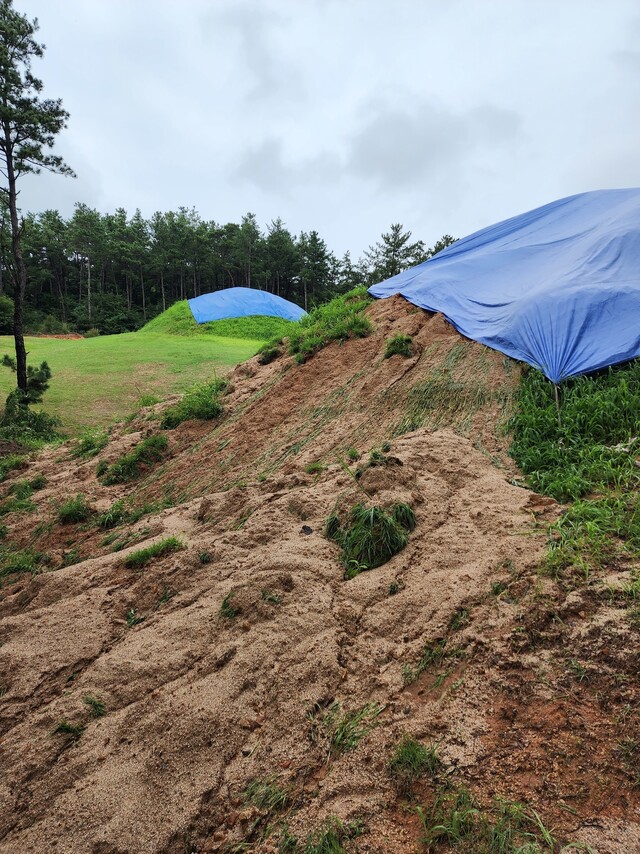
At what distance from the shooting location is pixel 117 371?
13141 mm

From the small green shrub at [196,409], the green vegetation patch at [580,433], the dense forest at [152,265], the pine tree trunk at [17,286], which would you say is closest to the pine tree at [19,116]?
the pine tree trunk at [17,286]

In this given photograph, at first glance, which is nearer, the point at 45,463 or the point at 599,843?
the point at 599,843

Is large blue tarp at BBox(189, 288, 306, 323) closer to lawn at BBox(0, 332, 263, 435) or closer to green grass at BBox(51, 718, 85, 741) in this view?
lawn at BBox(0, 332, 263, 435)

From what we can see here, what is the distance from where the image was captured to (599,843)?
1.37 meters

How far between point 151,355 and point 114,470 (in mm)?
10171

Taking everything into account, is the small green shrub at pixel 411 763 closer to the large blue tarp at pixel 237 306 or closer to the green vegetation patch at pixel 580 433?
the green vegetation patch at pixel 580 433

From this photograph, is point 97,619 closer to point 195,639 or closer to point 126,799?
point 195,639

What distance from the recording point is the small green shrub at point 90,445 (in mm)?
6645

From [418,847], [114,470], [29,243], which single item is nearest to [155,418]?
[114,470]

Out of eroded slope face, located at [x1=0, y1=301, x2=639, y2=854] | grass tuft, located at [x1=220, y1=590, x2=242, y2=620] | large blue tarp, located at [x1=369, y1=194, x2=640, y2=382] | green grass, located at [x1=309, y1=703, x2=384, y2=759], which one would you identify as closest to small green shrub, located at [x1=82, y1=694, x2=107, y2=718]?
eroded slope face, located at [x1=0, y1=301, x2=639, y2=854]

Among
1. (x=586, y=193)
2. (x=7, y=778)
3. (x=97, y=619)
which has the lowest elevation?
(x=7, y=778)

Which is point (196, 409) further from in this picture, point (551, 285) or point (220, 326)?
point (220, 326)

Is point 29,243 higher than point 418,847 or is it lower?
higher

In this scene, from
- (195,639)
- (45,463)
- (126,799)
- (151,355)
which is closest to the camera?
(126,799)
